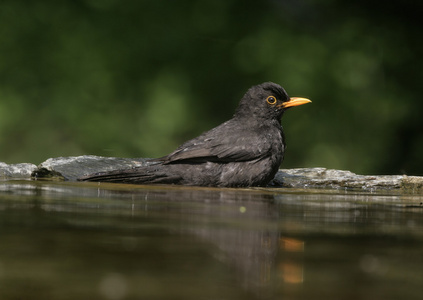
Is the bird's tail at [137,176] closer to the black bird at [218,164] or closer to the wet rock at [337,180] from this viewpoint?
the black bird at [218,164]

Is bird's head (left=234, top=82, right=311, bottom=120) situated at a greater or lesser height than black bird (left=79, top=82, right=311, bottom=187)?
greater

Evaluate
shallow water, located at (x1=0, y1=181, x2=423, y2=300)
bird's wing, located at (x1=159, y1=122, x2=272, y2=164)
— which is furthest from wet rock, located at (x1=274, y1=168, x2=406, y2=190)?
shallow water, located at (x1=0, y1=181, x2=423, y2=300)

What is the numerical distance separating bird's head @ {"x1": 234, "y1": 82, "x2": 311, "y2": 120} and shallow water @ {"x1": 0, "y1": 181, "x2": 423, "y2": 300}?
3388 mm

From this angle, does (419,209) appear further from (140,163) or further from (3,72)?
(3,72)

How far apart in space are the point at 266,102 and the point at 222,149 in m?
0.90

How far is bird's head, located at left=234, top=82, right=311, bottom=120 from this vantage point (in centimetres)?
620

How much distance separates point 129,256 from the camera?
5.09 feet

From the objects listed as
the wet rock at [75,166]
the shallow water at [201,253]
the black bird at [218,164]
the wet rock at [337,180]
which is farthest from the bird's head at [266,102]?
the shallow water at [201,253]

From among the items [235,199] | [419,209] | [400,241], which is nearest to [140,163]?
[235,199]

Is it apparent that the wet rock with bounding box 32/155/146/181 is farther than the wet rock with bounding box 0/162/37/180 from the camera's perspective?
No

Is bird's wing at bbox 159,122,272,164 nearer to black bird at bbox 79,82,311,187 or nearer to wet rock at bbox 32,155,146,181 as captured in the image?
black bird at bbox 79,82,311,187

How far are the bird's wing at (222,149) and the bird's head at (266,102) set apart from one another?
1.74 feet

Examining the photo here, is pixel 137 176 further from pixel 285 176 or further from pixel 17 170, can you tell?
pixel 285 176

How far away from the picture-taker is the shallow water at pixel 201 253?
4.10 ft
